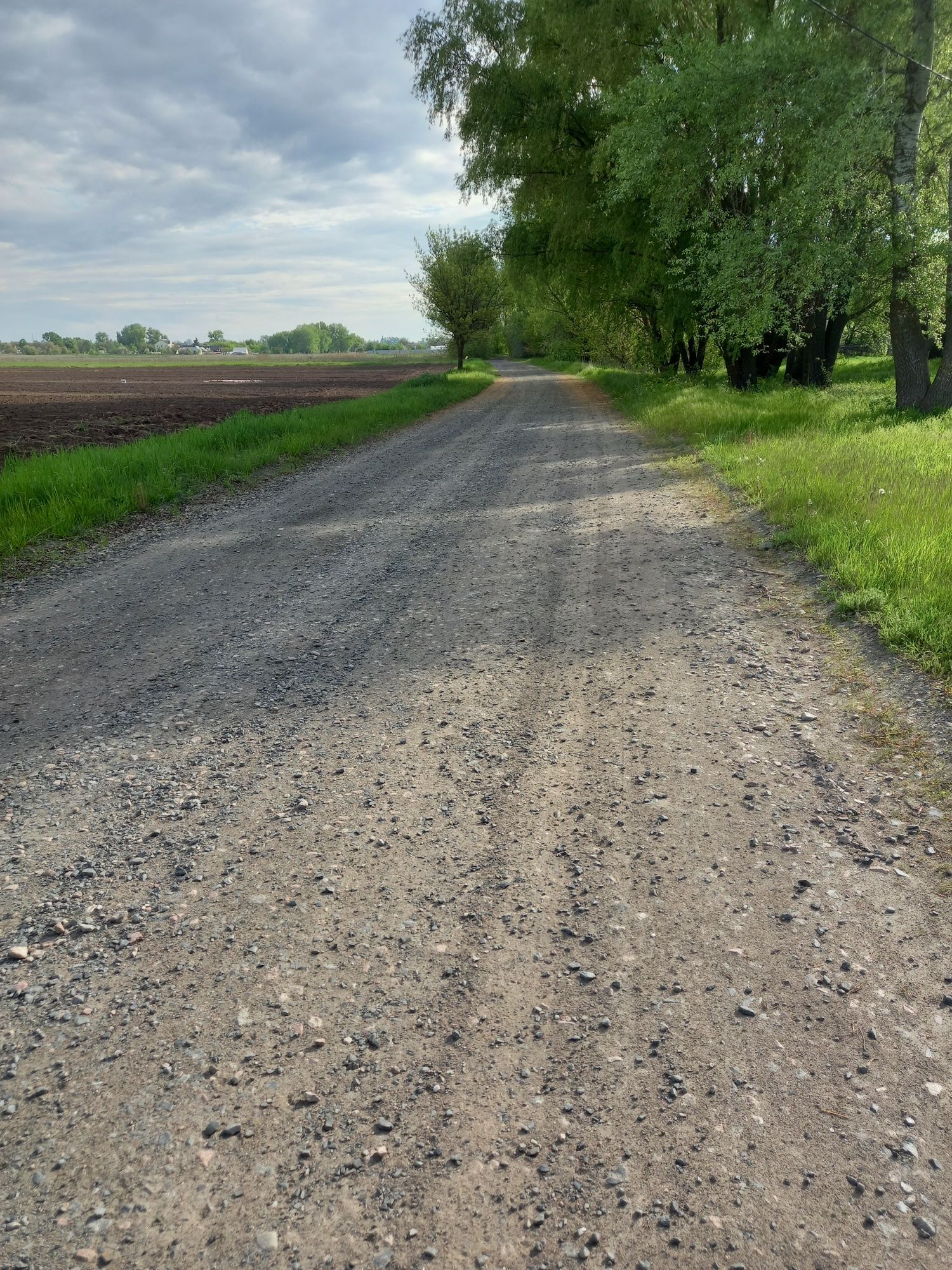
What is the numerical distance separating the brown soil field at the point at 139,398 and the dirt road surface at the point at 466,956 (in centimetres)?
1139

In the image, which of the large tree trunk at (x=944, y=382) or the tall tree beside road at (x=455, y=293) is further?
the tall tree beside road at (x=455, y=293)

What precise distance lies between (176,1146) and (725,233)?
50.7 feet

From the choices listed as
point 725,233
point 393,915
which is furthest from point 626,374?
point 393,915

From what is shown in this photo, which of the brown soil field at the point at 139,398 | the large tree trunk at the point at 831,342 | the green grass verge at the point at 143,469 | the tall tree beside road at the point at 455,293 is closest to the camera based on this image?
the green grass verge at the point at 143,469

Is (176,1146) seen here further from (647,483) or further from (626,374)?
(626,374)

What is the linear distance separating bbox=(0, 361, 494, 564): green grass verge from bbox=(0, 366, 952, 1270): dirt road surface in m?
3.52

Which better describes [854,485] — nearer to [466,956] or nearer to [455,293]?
[466,956]

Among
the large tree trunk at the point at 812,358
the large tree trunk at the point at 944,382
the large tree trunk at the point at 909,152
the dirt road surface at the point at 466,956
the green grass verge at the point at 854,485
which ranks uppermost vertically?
the large tree trunk at the point at 909,152

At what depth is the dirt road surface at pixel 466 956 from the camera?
1749 mm

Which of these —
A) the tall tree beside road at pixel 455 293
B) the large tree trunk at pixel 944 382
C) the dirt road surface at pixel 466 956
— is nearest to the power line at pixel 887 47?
the large tree trunk at pixel 944 382

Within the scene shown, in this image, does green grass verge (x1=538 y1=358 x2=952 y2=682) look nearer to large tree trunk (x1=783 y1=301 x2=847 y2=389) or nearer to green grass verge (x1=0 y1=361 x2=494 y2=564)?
large tree trunk (x1=783 y1=301 x2=847 y2=389)

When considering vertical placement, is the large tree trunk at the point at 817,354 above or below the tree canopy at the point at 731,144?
below

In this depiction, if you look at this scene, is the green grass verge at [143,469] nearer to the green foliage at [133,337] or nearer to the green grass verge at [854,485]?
the green grass verge at [854,485]

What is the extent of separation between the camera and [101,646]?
501 cm
